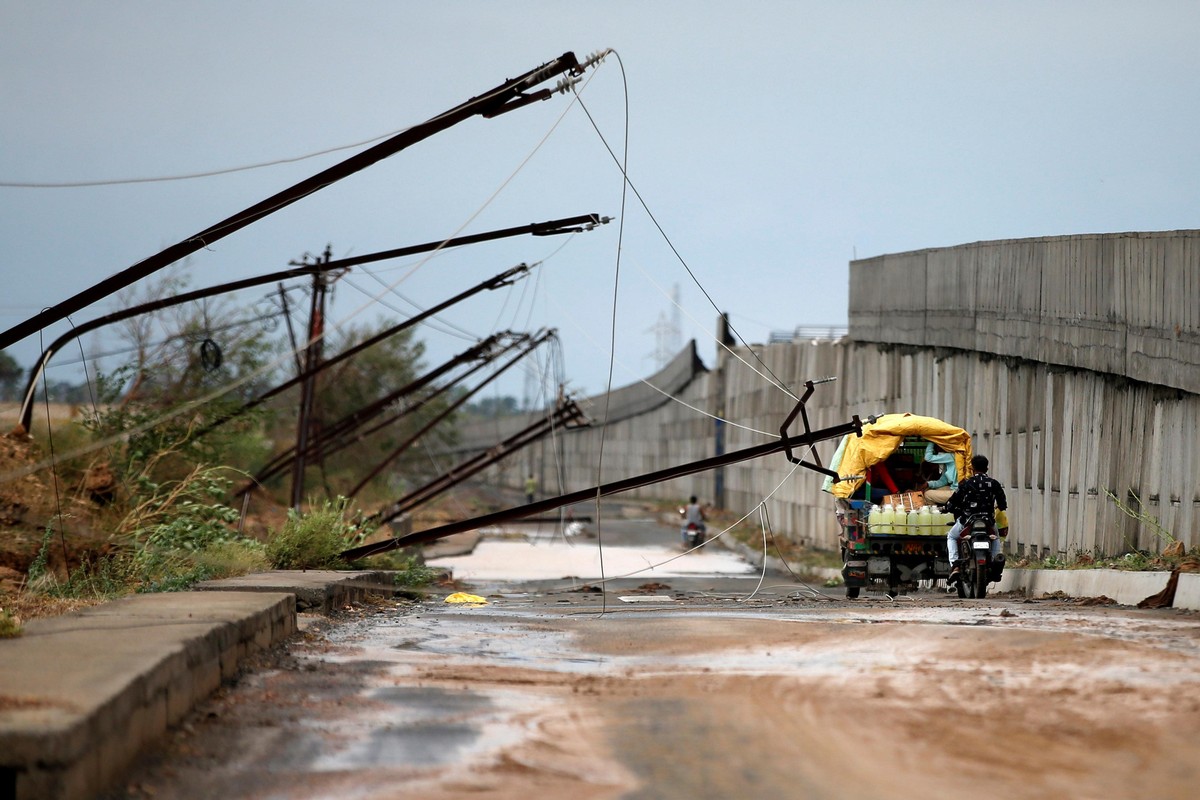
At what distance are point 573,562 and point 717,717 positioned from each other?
30.1 metres

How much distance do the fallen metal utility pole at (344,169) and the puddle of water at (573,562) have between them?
46.4 ft

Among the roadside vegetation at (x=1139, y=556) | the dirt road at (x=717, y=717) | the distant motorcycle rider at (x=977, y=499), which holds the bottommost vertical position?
the dirt road at (x=717, y=717)

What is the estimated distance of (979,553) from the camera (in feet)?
57.7

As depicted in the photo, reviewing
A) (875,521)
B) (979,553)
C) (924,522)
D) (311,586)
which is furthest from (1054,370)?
(311,586)

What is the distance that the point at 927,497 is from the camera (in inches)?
774

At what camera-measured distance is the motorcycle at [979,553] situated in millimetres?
17578

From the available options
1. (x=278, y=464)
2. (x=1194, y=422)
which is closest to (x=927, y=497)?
(x=1194, y=422)

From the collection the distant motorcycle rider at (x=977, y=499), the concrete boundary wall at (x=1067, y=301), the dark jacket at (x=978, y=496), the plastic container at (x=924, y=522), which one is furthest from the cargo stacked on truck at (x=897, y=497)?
the concrete boundary wall at (x=1067, y=301)

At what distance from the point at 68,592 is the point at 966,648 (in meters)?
8.27

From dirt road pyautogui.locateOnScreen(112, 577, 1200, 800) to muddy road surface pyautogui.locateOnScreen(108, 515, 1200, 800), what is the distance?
2cm

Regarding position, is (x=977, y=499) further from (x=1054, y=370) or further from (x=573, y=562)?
(x=573, y=562)

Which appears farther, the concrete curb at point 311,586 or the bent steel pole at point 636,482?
the bent steel pole at point 636,482

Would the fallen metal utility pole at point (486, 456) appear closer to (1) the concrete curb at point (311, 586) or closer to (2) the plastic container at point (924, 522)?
(2) the plastic container at point (924, 522)

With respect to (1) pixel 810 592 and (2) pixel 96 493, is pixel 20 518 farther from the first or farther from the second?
(1) pixel 810 592
